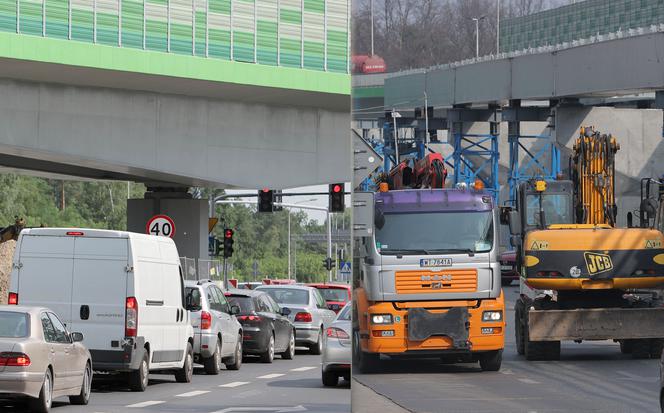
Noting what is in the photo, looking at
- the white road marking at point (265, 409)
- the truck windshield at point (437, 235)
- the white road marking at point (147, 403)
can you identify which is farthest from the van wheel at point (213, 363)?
the truck windshield at point (437, 235)

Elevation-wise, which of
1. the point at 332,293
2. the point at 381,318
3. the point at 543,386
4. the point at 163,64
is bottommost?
the point at 543,386

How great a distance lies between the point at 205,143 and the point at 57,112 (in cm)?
432

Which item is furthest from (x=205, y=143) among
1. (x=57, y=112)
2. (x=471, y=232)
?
(x=471, y=232)

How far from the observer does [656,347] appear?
2.59 meters

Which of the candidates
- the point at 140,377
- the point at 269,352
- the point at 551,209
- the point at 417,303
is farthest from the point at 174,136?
the point at 551,209

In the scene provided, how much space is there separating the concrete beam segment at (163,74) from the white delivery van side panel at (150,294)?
1086 centimetres

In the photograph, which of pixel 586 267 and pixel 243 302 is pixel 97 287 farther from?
pixel 586 267

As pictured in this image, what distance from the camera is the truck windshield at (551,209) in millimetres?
2807

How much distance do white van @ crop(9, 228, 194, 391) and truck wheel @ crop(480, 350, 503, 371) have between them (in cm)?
1623

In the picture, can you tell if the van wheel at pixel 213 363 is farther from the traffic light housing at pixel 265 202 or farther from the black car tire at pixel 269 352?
the traffic light housing at pixel 265 202

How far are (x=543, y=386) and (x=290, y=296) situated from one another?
28.5 metres

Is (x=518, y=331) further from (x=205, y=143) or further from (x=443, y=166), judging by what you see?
(x=205, y=143)

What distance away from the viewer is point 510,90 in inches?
105

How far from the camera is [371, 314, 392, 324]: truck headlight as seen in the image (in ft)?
9.73
